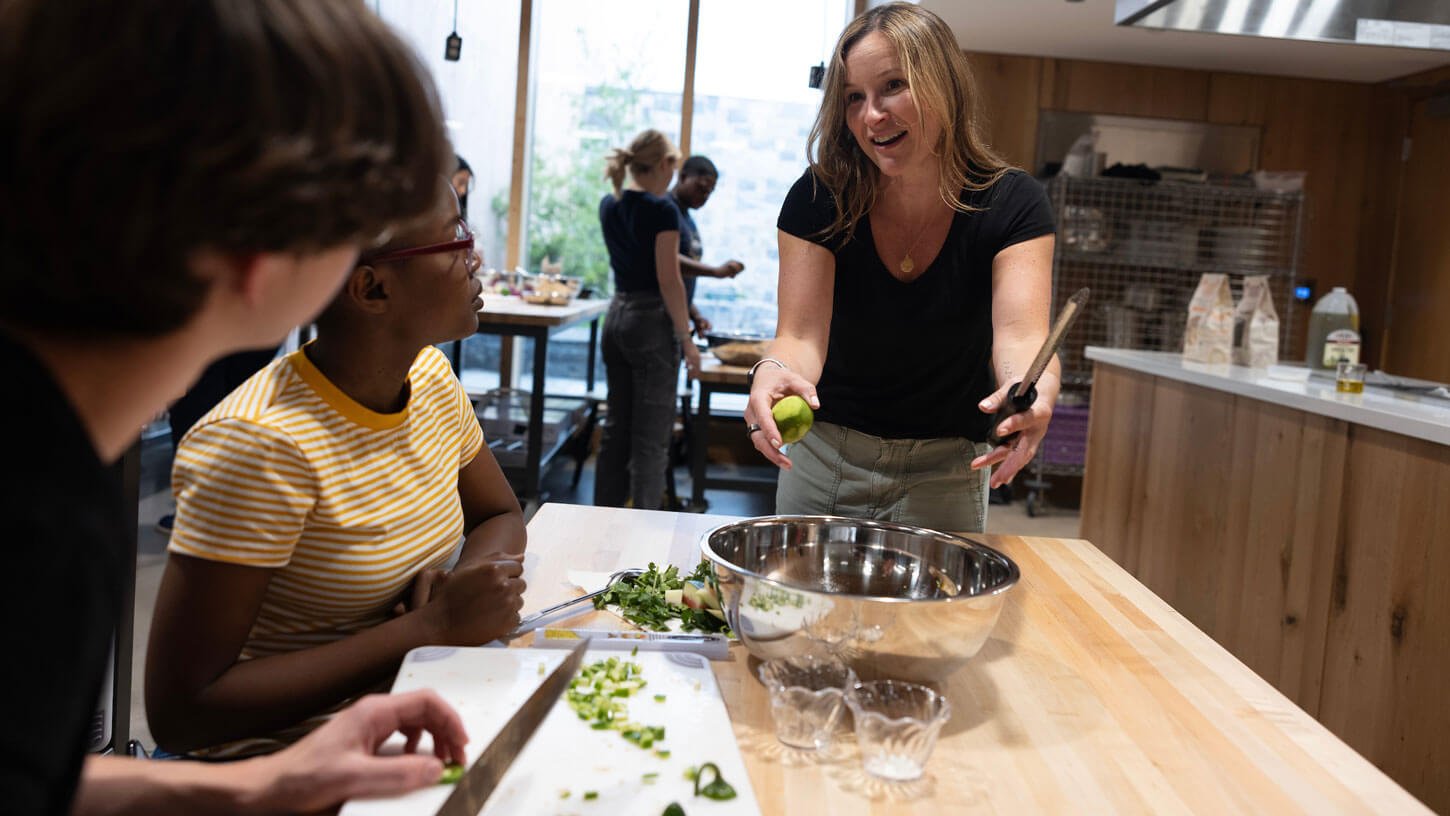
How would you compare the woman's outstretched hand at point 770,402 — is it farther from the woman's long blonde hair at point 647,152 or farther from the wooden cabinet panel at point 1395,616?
the woman's long blonde hair at point 647,152

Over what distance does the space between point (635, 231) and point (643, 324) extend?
37cm

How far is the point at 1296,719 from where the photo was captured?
1.12 metres

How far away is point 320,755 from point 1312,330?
3724 millimetres

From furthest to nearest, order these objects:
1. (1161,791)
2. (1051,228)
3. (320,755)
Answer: (1051,228), (1161,791), (320,755)

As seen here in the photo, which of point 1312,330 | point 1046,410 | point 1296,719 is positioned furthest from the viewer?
point 1312,330

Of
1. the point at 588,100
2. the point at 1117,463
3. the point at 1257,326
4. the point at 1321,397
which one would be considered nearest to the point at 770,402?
the point at 1321,397

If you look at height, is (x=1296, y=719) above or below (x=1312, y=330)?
below

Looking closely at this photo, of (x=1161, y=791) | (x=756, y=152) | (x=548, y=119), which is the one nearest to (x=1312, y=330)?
(x=1161, y=791)

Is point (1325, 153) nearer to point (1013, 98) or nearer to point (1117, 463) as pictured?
point (1013, 98)

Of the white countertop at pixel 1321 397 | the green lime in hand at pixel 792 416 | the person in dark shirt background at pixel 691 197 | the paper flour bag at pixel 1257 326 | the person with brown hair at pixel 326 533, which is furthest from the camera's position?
the person in dark shirt background at pixel 691 197

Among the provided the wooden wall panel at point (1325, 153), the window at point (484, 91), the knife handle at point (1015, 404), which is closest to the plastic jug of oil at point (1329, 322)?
the knife handle at point (1015, 404)

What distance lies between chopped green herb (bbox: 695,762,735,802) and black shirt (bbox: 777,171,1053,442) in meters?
0.99

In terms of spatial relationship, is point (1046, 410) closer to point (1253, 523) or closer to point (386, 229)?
point (386, 229)

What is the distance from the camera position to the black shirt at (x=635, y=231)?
4383mm
